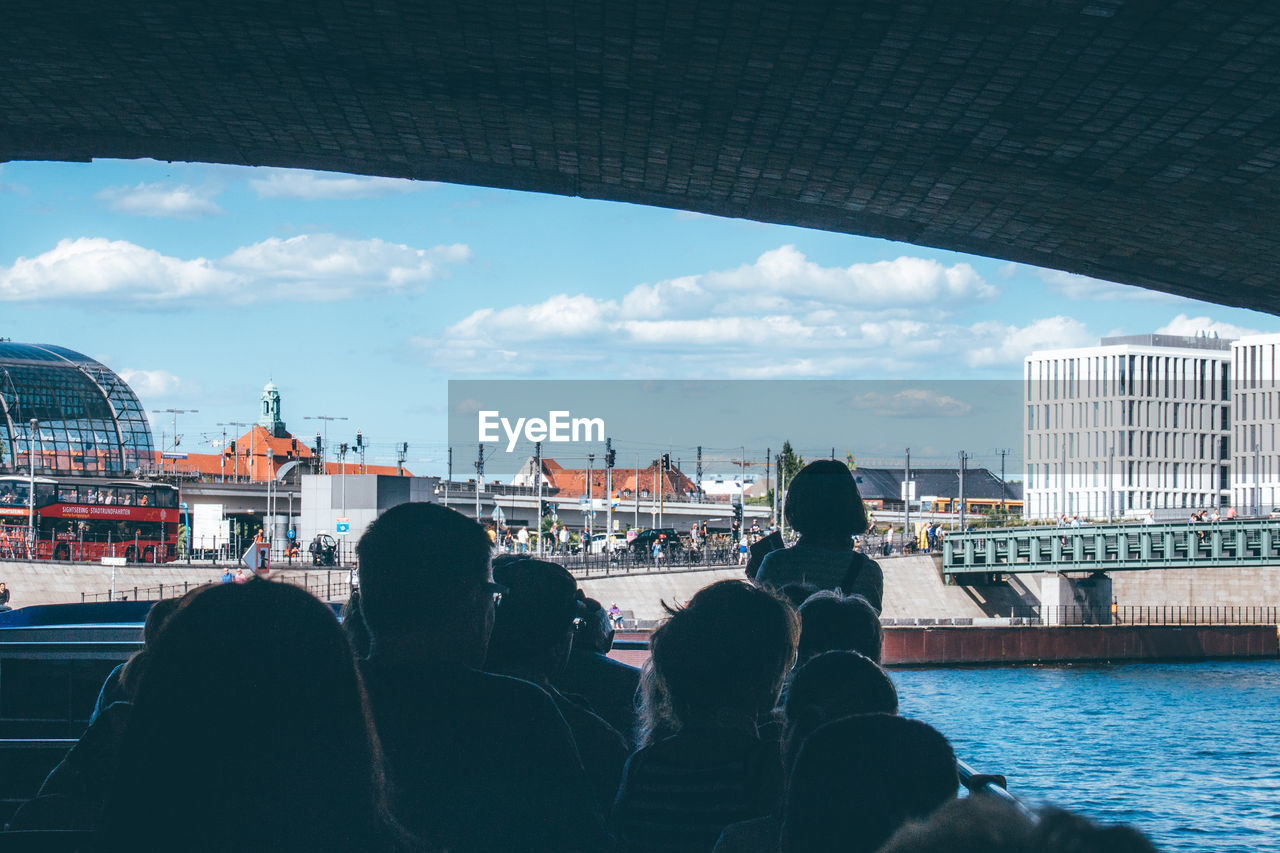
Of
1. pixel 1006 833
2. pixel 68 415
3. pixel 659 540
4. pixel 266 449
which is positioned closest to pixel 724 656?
pixel 1006 833

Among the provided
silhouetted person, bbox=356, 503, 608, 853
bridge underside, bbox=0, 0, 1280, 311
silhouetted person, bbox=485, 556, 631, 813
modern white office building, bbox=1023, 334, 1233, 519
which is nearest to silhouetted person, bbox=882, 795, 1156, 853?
silhouetted person, bbox=356, 503, 608, 853

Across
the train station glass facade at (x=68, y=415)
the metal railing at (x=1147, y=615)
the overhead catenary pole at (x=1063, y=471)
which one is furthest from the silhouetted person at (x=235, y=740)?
the overhead catenary pole at (x=1063, y=471)

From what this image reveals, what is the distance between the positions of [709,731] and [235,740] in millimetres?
1267

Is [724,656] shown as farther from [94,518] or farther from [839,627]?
[94,518]

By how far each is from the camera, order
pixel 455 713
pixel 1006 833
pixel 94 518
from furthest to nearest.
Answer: pixel 94 518 < pixel 455 713 < pixel 1006 833

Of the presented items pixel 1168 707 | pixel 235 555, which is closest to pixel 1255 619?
pixel 1168 707

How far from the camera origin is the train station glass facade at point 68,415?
71625 mm

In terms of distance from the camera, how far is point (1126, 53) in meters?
8.68

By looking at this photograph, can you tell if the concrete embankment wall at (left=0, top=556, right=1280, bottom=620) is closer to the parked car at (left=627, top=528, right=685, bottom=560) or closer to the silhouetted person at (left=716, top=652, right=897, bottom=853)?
the parked car at (left=627, top=528, right=685, bottom=560)

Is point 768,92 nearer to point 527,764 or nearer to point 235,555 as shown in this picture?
point 527,764

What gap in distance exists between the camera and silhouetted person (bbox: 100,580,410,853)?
209 cm

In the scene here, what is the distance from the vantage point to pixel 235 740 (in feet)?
6.86

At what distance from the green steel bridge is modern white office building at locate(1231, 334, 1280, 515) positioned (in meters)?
48.6

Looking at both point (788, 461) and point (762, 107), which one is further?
point (788, 461)
